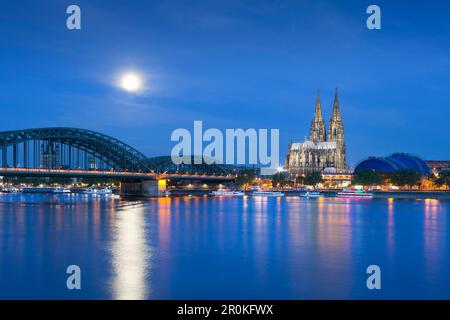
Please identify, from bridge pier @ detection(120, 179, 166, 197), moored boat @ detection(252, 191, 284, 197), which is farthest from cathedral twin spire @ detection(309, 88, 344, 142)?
bridge pier @ detection(120, 179, 166, 197)

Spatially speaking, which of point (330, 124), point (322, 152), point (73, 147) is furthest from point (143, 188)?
point (330, 124)

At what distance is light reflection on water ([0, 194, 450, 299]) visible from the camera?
22.2 meters

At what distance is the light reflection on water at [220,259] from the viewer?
874 inches

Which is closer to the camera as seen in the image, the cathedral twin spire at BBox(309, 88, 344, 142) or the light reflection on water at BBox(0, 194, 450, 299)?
the light reflection on water at BBox(0, 194, 450, 299)

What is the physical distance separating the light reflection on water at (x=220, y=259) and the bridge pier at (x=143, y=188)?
67.5m

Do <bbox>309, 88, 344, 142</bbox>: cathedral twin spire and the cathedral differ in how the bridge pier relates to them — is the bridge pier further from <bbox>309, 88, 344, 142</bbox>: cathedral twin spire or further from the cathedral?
<bbox>309, 88, 344, 142</bbox>: cathedral twin spire

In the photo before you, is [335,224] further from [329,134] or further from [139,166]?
[329,134]

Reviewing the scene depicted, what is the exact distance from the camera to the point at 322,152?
192 metres

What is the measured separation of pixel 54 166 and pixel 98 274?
8064 cm

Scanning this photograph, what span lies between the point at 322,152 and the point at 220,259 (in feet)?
543

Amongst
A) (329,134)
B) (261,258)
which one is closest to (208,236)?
(261,258)

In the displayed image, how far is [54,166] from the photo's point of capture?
101 meters

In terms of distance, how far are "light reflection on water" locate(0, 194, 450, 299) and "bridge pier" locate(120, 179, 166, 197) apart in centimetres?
6755

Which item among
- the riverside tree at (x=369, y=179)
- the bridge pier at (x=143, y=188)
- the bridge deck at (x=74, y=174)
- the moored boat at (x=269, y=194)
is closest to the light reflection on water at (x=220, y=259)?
the bridge deck at (x=74, y=174)
